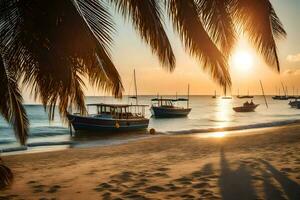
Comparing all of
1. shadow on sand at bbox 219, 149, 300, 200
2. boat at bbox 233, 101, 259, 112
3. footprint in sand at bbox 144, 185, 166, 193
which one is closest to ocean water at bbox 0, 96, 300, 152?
footprint in sand at bbox 144, 185, 166, 193

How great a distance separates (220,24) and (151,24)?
3.33 ft

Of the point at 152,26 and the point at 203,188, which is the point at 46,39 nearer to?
the point at 152,26

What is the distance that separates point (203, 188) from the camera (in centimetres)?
633

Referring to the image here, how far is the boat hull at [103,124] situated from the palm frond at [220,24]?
26674 mm

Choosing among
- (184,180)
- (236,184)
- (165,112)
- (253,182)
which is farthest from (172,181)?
(165,112)

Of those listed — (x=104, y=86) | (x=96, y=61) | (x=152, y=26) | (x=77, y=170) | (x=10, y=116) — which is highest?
(x=152, y=26)

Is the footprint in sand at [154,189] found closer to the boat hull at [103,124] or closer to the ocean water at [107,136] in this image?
the ocean water at [107,136]

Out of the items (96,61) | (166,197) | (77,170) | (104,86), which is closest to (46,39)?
(96,61)

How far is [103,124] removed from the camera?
103ft

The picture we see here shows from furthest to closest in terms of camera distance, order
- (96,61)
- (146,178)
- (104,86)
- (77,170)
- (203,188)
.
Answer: (77,170) → (146,178) → (203,188) → (104,86) → (96,61)

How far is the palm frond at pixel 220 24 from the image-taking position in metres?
4.98

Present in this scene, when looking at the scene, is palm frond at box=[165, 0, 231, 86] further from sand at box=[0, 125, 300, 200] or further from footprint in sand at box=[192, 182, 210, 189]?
footprint in sand at box=[192, 182, 210, 189]

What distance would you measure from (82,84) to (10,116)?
1877 millimetres

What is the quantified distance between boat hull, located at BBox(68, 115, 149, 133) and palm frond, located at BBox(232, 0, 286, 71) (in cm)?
2698
